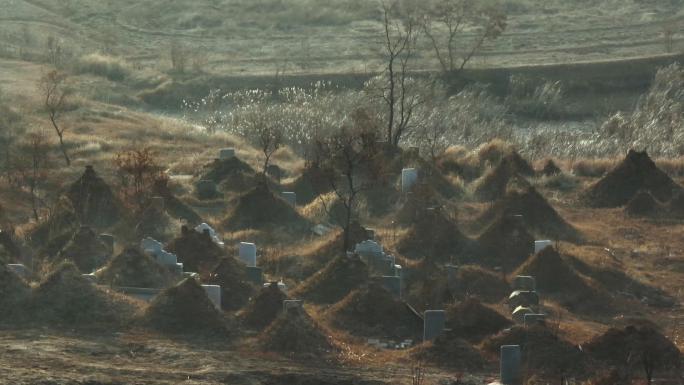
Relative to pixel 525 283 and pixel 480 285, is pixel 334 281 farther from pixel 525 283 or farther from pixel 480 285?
pixel 525 283

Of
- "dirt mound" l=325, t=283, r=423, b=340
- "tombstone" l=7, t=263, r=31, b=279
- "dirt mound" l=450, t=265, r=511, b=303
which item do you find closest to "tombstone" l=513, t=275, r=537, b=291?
"dirt mound" l=450, t=265, r=511, b=303

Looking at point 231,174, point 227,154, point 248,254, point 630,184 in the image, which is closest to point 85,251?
point 248,254

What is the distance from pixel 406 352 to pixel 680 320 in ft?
17.1

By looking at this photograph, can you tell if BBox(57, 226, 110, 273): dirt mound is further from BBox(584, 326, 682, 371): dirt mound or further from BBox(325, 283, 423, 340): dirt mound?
BBox(584, 326, 682, 371): dirt mound

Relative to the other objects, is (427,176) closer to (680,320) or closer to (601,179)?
(601,179)

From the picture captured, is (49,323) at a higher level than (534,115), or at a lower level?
higher

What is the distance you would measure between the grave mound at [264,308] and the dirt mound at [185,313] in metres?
0.38

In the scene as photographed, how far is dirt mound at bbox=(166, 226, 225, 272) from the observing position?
2111cm

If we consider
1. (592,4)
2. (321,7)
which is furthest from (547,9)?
(321,7)

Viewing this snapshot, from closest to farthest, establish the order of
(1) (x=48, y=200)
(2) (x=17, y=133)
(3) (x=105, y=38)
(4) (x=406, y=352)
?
(4) (x=406, y=352) < (1) (x=48, y=200) < (2) (x=17, y=133) < (3) (x=105, y=38)

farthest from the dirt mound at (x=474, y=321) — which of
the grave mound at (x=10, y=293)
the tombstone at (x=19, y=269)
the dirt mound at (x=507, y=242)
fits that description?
the tombstone at (x=19, y=269)

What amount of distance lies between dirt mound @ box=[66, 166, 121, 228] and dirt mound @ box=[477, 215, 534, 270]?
19.5 ft

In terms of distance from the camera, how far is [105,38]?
2557 inches

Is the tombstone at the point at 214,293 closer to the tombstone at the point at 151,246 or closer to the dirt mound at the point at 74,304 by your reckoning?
the dirt mound at the point at 74,304
